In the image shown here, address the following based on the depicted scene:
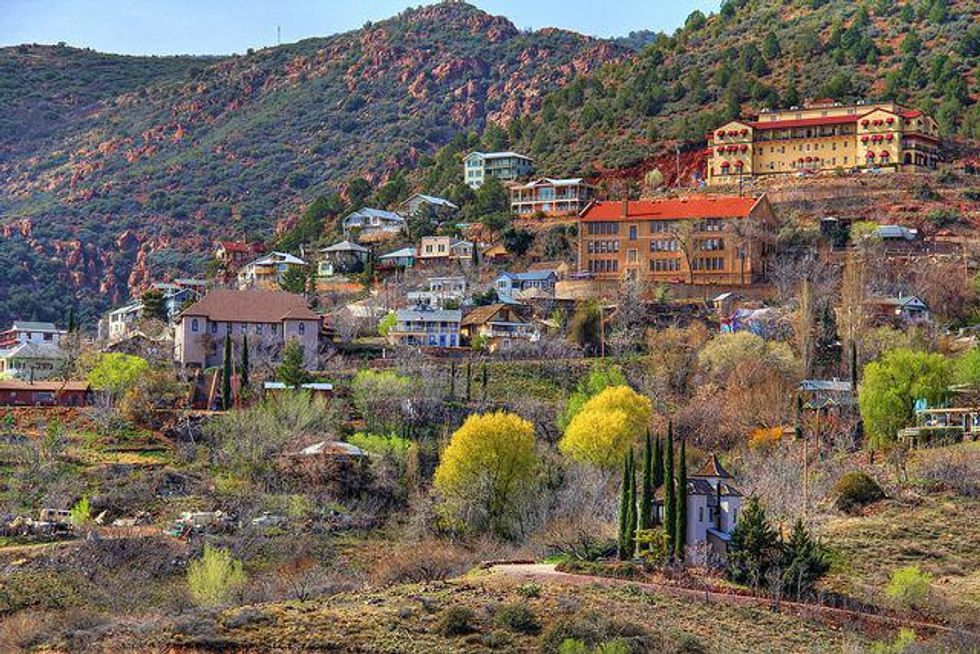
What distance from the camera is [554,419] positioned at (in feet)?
359

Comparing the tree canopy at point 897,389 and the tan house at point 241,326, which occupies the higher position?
the tan house at point 241,326

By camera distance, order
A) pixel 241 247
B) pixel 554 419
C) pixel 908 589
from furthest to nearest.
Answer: pixel 241 247, pixel 554 419, pixel 908 589

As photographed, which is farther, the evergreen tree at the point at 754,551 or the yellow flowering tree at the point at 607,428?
the yellow flowering tree at the point at 607,428

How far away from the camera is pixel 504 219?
5965 inches

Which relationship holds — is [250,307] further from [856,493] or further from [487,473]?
[856,493]

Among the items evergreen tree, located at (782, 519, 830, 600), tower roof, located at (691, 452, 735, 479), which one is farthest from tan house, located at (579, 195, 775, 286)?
evergreen tree, located at (782, 519, 830, 600)

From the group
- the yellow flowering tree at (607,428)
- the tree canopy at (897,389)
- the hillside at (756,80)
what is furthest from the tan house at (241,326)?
the hillside at (756,80)

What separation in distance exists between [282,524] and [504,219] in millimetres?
63569

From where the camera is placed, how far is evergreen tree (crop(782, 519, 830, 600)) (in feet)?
236

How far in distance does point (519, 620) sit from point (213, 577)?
17192 mm

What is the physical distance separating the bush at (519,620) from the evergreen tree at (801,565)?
1056 centimetres

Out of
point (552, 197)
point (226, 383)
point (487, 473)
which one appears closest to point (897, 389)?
point (487, 473)

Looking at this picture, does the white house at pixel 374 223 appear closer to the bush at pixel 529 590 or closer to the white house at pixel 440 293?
the white house at pixel 440 293

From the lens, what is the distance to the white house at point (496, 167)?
546 ft
